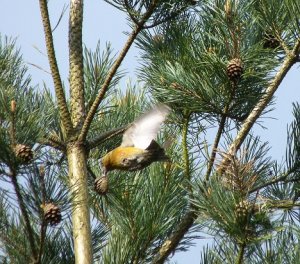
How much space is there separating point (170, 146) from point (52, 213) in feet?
1.99

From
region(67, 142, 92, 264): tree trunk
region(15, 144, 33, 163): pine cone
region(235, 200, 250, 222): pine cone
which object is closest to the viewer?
region(235, 200, 250, 222): pine cone

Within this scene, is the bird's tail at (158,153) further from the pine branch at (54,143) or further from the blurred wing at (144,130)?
the pine branch at (54,143)

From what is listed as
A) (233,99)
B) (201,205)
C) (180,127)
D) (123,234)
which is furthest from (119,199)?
(201,205)

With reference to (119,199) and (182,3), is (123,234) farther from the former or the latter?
(182,3)

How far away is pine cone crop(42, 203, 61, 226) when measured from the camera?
1.84m

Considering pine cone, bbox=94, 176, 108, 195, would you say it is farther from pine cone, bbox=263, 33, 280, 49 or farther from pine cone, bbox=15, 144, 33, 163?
pine cone, bbox=263, 33, 280, 49

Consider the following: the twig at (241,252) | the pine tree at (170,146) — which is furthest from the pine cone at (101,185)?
the twig at (241,252)

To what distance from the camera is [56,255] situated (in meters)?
2.23

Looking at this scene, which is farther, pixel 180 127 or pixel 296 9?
pixel 180 127

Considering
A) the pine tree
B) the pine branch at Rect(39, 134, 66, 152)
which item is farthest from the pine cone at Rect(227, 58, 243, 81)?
the pine branch at Rect(39, 134, 66, 152)

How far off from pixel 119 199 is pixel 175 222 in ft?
0.58

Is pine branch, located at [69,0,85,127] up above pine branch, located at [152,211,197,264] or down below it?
above

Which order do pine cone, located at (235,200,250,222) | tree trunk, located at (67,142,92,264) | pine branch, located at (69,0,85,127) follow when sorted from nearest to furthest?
pine cone, located at (235,200,250,222) → tree trunk, located at (67,142,92,264) → pine branch, located at (69,0,85,127)

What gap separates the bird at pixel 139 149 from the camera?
1990 mm
